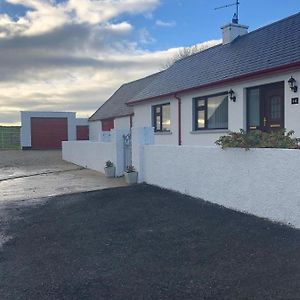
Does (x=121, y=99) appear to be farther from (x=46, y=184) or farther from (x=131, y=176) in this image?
(x=131, y=176)

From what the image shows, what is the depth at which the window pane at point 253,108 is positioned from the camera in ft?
40.5

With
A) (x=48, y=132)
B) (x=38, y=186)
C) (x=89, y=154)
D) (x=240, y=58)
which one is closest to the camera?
(x=38, y=186)

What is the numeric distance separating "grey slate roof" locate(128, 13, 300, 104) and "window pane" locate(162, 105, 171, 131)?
0.78 meters

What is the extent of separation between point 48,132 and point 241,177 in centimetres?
3128

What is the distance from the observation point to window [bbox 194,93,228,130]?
544 inches

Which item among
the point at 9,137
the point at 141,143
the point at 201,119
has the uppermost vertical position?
the point at 201,119

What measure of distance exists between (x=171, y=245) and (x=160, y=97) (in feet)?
39.9

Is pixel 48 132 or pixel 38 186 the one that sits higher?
pixel 48 132

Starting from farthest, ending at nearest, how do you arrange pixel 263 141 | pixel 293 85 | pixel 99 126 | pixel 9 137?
1. pixel 9 137
2. pixel 99 126
3. pixel 293 85
4. pixel 263 141

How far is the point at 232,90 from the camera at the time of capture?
1295cm

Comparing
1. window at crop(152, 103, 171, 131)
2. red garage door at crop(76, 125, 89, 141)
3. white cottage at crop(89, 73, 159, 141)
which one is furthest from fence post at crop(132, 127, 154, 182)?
red garage door at crop(76, 125, 89, 141)

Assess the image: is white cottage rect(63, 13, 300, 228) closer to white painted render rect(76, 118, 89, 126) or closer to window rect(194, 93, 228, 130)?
window rect(194, 93, 228, 130)

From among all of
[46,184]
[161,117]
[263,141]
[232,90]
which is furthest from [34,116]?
[263,141]

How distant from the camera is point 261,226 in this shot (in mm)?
6223
